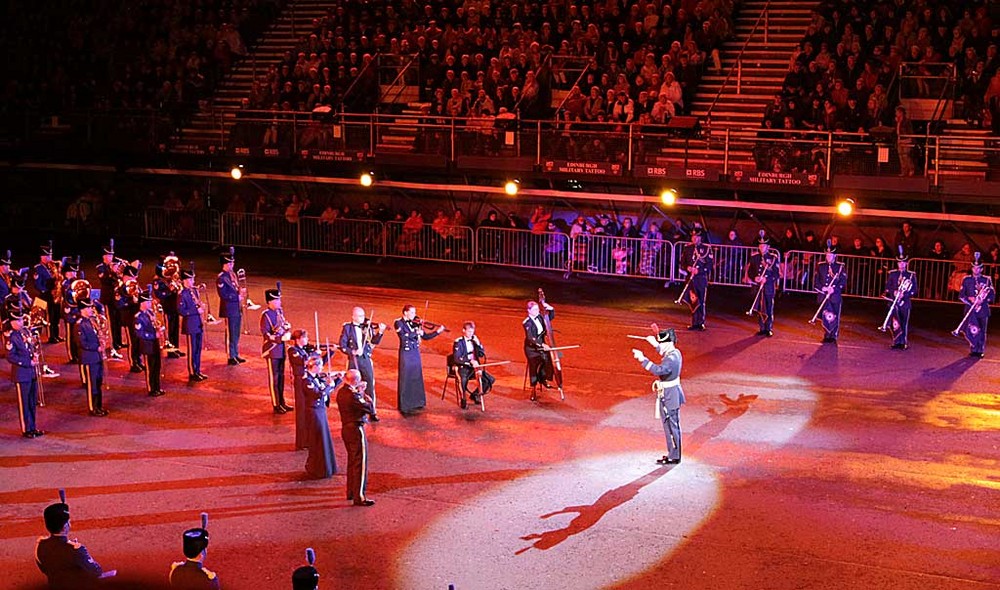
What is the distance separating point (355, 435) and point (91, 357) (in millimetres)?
5737

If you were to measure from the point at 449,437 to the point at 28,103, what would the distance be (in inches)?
916

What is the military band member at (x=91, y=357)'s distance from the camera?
711 inches

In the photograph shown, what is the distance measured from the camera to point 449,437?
17.0m

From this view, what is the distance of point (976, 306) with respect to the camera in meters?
21.0

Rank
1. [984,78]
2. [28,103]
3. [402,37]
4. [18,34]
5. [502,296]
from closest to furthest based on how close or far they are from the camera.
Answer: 1. [984,78]
2. [502,296]
3. [402,37]
4. [28,103]
5. [18,34]

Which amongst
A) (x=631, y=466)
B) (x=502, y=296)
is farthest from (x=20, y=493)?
(x=502, y=296)

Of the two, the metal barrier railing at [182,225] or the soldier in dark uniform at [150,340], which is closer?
the soldier in dark uniform at [150,340]

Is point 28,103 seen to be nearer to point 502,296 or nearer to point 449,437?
point 502,296

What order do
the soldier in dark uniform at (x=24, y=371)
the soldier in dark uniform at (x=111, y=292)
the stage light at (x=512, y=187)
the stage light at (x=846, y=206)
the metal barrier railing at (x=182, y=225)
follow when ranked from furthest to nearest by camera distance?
the metal barrier railing at (x=182, y=225), the stage light at (x=512, y=187), the stage light at (x=846, y=206), the soldier in dark uniform at (x=111, y=292), the soldier in dark uniform at (x=24, y=371)

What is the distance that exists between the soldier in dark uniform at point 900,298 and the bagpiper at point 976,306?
35.2 inches

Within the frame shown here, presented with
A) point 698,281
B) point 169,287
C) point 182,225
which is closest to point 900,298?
point 698,281

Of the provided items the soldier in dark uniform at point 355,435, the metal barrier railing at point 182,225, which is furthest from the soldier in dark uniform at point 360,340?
the metal barrier railing at point 182,225

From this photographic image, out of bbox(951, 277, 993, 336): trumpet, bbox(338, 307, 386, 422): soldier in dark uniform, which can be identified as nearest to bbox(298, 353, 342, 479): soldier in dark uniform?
bbox(338, 307, 386, 422): soldier in dark uniform

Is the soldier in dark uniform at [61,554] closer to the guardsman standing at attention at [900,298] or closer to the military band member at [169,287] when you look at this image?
the military band member at [169,287]
